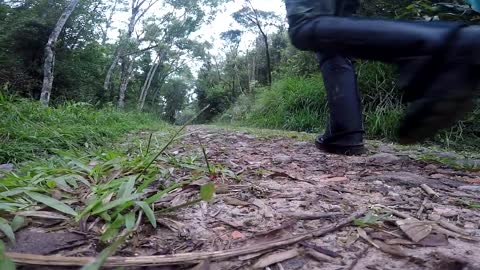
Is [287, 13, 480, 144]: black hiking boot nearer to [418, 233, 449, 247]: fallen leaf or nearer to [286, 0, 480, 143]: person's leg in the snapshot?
[286, 0, 480, 143]: person's leg

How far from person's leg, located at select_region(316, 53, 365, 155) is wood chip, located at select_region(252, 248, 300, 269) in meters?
1.27

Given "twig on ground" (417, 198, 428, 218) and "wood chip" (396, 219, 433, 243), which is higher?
"wood chip" (396, 219, 433, 243)

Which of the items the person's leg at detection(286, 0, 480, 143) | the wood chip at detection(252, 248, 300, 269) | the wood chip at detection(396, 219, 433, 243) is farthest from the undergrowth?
the wood chip at detection(252, 248, 300, 269)

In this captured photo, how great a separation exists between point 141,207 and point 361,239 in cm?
48

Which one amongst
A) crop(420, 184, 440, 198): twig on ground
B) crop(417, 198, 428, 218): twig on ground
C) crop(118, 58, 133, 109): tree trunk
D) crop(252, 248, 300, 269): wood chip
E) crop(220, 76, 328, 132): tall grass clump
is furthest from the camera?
crop(118, 58, 133, 109): tree trunk

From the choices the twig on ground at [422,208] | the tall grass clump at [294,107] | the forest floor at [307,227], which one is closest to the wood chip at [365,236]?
the forest floor at [307,227]

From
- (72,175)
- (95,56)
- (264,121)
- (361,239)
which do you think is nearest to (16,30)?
(95,56)

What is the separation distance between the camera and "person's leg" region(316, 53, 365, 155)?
1.82 m

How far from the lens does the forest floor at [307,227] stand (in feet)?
2.04

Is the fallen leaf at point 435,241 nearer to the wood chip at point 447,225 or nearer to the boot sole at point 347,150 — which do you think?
the wood chip at point 447,225

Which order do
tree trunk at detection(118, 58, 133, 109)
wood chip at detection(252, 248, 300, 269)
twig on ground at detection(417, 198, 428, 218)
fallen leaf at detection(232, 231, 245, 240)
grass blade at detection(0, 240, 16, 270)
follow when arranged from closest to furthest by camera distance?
grass blade at detection(0, 240, 16, 270) < wood chip at detection(252, 248, 300, 269) < fallen leaf at detection(232, 231, 245, 240) < twig on ground at detection(417, 198, 428, 218) < tree trunk at detection(118, 58, 133, 109)

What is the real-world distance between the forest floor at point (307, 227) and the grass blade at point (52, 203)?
0.05m

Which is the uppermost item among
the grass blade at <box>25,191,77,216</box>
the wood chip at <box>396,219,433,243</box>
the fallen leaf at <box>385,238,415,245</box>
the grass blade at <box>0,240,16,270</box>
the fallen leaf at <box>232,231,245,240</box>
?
the grass blade at <box>25,191,77,216</box>

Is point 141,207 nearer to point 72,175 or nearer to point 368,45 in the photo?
point 72,175
